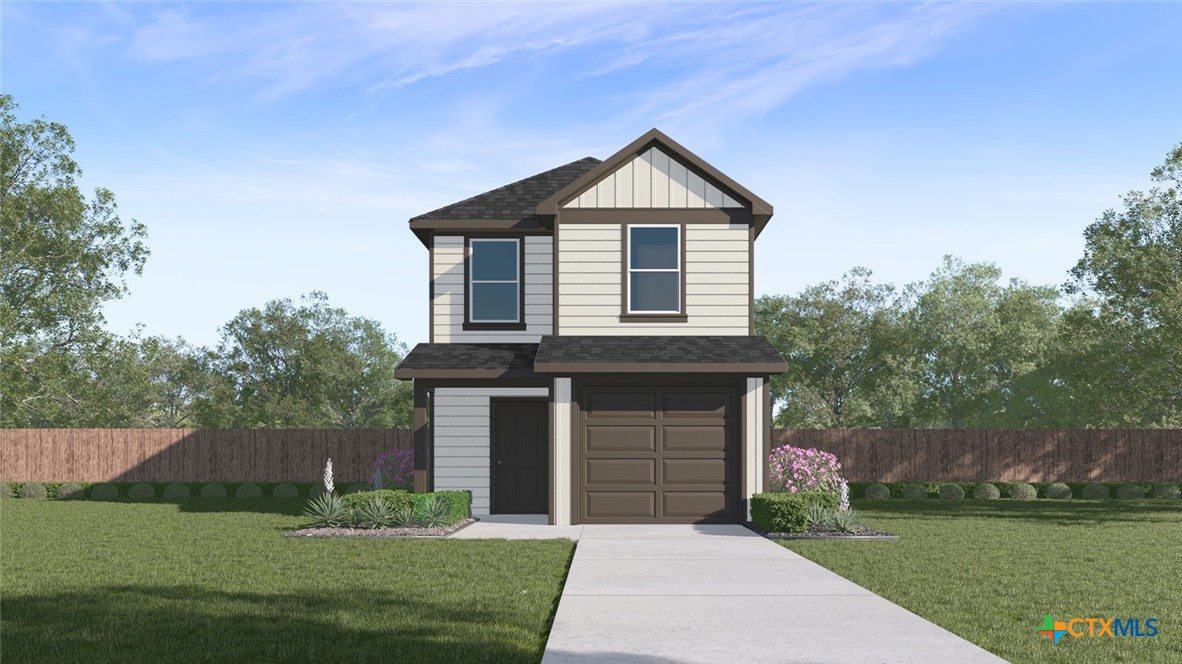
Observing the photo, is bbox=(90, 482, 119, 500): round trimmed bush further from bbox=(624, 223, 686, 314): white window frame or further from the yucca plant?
bbox=(624, 223, 686, 314): white window frame

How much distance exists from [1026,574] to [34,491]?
1160 inches

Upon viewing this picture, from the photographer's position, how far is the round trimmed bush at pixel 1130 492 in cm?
3234

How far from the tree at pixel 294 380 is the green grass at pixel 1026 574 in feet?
137

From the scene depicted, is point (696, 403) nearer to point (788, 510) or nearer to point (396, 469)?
point (788, 510)

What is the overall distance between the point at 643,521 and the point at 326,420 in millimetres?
43670

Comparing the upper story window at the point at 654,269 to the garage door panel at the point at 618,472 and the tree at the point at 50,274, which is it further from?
the tree at the point at 50,274

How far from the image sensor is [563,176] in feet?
82.8

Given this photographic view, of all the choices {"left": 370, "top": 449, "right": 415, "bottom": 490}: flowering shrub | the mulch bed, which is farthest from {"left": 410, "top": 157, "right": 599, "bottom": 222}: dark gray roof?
the mulch bed

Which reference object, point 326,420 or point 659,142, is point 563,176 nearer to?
point 659,142

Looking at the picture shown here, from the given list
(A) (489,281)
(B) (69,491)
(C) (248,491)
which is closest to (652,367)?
(A) (489,281)

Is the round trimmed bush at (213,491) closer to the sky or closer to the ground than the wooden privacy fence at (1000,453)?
closer to the ground

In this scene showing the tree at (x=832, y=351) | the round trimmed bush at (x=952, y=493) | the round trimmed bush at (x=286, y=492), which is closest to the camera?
the round trimmed bush at (x=286, y=492)

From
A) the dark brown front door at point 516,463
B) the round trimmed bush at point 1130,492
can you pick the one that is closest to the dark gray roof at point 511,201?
the dark brown front door at point 516,463

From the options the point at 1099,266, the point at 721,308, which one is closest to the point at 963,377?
the point at 1099,266
